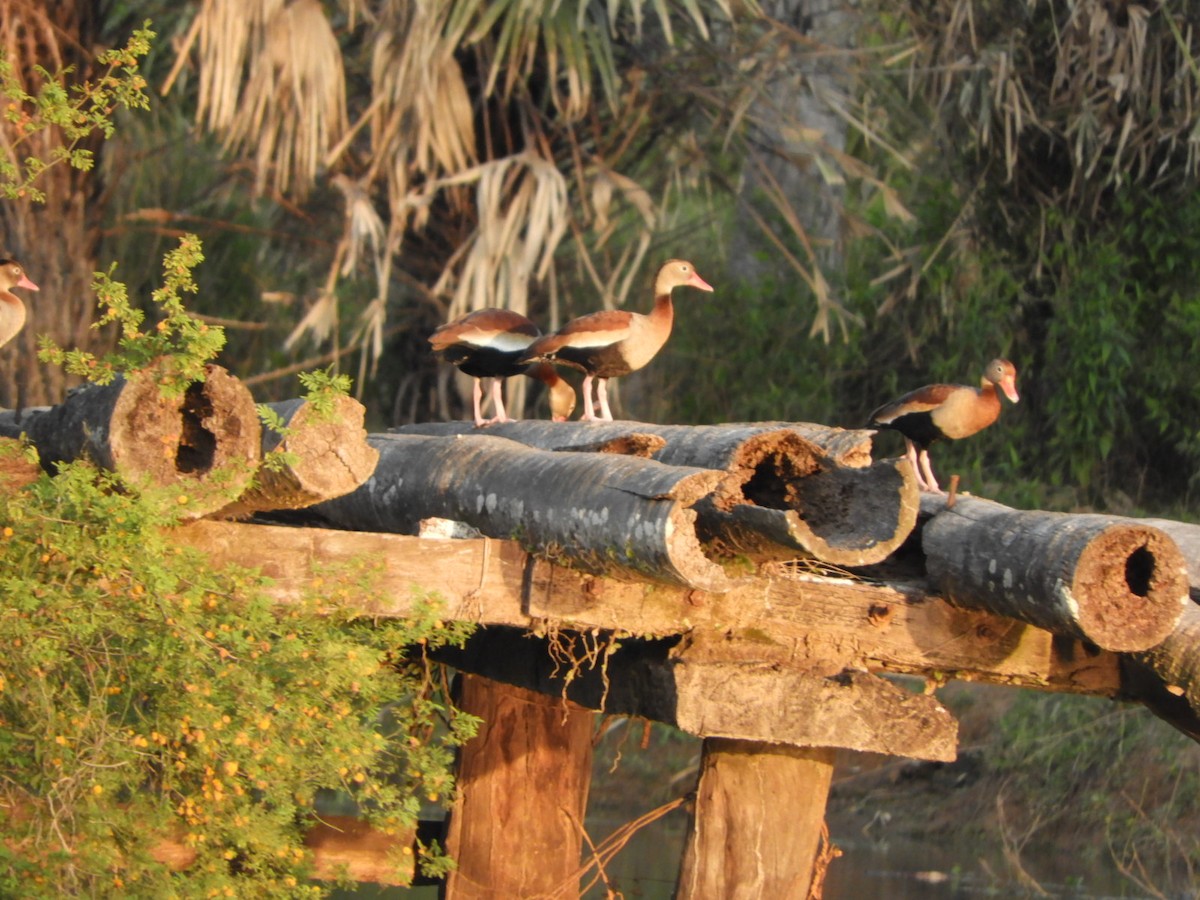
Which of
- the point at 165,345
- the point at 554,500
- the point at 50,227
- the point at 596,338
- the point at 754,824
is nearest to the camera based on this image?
the point at 165,345

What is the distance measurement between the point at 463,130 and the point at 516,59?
0.55 m

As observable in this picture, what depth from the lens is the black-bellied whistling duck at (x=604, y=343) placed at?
20.7 ft

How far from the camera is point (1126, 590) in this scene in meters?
4.23

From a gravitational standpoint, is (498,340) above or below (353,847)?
above

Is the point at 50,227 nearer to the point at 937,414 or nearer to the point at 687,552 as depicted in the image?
the point at 937,414

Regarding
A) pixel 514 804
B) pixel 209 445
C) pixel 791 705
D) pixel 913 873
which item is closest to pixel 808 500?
pixel 791 705

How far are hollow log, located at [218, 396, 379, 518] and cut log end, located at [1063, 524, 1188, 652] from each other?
166 centimetres

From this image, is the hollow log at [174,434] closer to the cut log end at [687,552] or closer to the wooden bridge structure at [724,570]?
the wooden bridge structure at [724,570]

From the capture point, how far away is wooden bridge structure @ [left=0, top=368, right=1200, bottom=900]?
407 centimetres

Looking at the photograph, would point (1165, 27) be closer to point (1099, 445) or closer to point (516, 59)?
point (1099, 445)

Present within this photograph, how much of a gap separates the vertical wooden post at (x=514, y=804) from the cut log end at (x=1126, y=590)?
7.46ft

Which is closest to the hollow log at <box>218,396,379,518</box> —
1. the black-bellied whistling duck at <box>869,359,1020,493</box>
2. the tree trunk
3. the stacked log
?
the stacked log

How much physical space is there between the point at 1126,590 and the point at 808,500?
78 cm

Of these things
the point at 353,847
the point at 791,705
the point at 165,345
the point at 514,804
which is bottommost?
the point at 353,847
